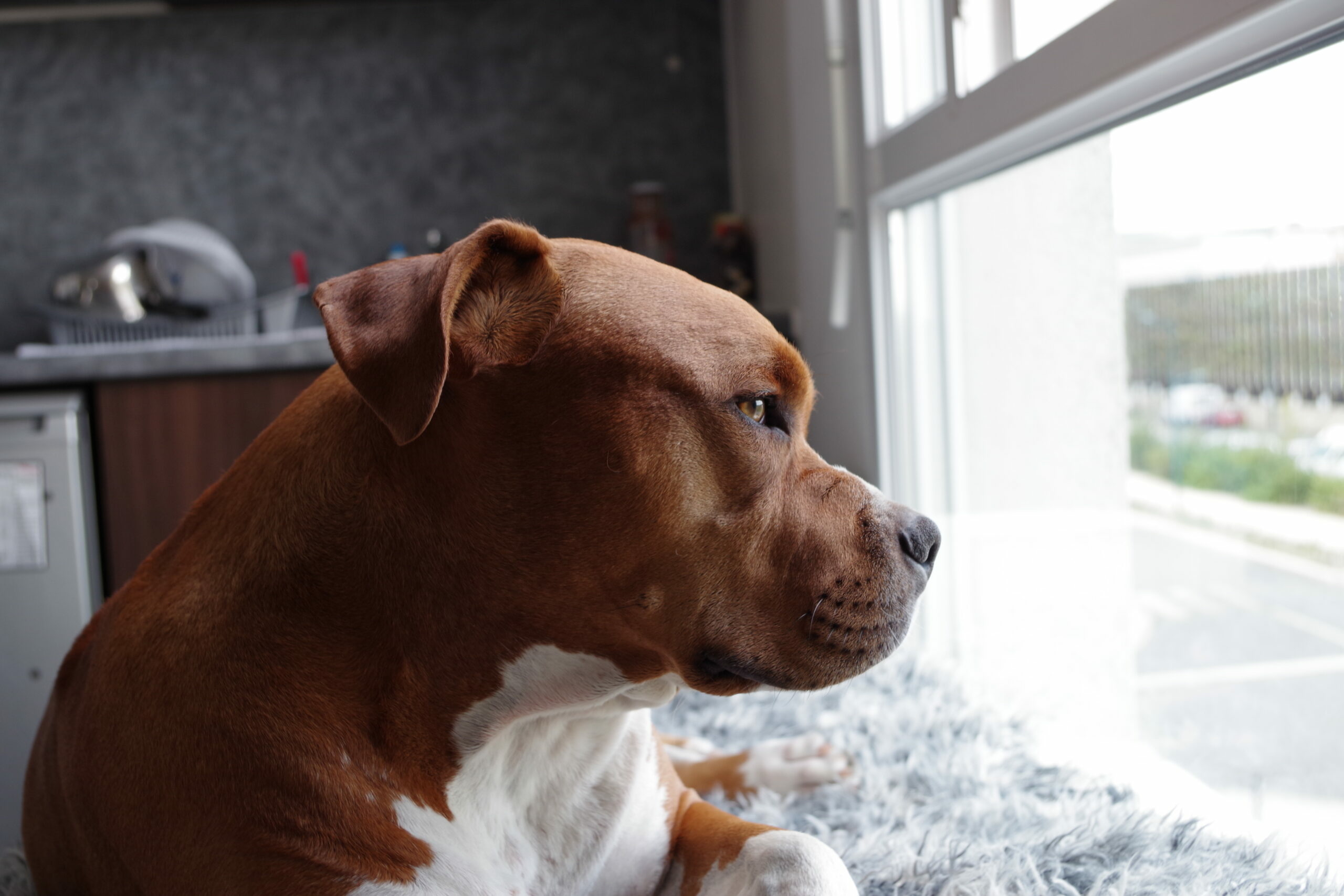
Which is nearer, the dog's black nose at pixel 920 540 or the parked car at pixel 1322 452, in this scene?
the dog's black nose at pixel 920 540

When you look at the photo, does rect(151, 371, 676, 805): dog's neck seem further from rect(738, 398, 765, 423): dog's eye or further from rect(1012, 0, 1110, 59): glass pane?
rect(1012, 0, 1110, 59): glass pane

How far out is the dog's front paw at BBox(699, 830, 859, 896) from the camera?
0.81m

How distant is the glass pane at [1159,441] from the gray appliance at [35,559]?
5.45 feet

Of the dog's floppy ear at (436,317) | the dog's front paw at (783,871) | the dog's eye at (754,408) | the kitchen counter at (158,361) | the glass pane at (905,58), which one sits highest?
the glass pane at (905,58)

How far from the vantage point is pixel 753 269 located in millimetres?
→ 2932

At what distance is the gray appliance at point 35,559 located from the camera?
2.07m

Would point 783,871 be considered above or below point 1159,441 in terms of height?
below

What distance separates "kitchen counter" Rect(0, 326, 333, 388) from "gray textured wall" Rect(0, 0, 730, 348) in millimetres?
998

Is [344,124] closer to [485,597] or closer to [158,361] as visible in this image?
[158,361]

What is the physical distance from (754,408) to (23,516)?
1819 mm

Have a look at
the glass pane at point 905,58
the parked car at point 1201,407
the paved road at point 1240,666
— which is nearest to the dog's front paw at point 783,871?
the paved road at point 1240,666

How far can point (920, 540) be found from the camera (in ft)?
2.93

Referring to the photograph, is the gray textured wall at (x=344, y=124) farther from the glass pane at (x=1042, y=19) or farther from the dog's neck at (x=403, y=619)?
the dog's neck at (x=403, y=619)

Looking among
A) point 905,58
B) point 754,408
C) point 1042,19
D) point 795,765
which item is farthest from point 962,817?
point 905,58
